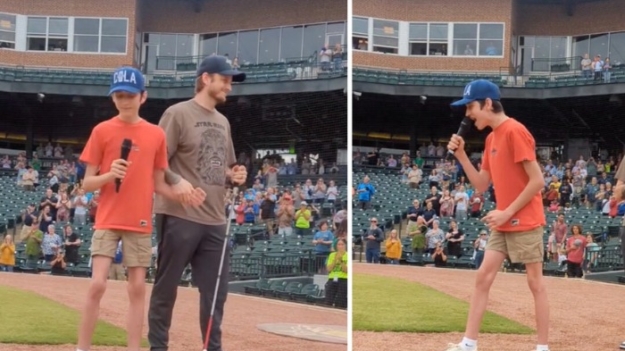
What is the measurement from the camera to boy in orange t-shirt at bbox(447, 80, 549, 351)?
4512mm

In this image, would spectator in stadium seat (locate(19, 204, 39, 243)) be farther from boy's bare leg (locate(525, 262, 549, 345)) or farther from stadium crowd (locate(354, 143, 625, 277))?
boy's bare leg (locate(525, 262, 549, 345))

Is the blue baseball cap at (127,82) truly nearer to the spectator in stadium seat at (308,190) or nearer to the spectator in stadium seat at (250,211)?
the spectator in stadium seat at (250,211)

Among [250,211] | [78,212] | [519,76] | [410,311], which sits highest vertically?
[519,76]

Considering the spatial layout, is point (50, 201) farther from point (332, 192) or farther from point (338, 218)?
point (332, 192)

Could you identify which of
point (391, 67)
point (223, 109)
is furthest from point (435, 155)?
point (223, 109)

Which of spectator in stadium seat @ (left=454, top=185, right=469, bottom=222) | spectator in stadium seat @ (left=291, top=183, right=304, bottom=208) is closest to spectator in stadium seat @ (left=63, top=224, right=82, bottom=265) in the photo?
spectator in stadium seat @ (left=291, top=183, right=304, bottom=208)

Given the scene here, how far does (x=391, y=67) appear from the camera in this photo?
17.7 meters

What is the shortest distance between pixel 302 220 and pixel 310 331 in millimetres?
5733

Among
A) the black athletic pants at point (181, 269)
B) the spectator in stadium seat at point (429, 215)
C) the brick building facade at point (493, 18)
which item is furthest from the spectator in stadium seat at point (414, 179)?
the black athletic pants at point (181, 269)

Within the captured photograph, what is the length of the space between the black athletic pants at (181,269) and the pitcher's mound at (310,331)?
1903 millimetres

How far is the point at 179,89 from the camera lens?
872cm

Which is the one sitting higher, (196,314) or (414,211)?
(414,211)

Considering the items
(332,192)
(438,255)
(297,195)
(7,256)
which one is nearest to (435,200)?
(438,255)

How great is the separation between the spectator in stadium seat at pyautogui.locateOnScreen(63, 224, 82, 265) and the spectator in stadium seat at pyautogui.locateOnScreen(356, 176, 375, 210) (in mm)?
4643
